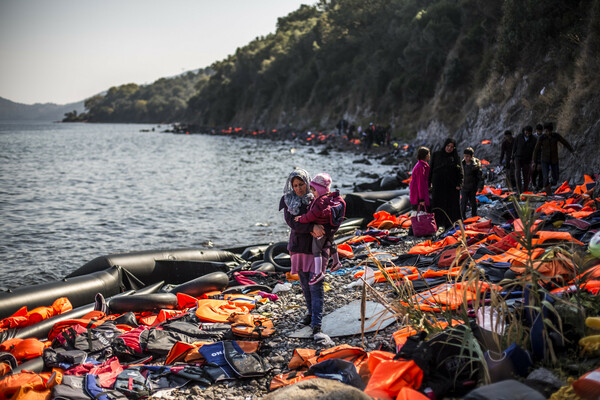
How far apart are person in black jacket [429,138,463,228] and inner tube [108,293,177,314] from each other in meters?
4.81

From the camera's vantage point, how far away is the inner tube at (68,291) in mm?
6699

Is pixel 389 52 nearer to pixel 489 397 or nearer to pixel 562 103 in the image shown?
pixel 562 103

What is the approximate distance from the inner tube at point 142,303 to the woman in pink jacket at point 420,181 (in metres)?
4.42

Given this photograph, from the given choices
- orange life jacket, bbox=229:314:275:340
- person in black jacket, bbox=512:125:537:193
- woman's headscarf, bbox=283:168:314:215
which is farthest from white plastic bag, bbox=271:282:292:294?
person in black jacket, bbox=512:125:537:193

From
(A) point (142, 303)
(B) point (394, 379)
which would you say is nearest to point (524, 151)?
(A) point (142, 303)

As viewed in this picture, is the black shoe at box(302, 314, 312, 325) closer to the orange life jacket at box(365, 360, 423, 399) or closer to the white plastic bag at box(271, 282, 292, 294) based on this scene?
the white plastic bag at box(271, 282, 292, 294)

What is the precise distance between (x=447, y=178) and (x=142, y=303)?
548cm

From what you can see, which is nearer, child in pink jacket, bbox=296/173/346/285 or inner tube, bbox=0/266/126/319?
child in pink jacket, bbox=296/173/346/285

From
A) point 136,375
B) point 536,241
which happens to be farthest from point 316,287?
point 536,241

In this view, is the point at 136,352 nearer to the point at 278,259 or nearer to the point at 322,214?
the point at 322,214

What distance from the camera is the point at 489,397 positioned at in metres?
2.71

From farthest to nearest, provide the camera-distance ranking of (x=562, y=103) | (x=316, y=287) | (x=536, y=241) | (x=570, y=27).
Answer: (x=570, y=27) → (x=562, y=103) → (x=536, y=241) → (x=316, y=287)

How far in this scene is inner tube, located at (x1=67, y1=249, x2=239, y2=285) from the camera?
27.0 ft

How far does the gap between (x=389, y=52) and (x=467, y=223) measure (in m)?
36.6
